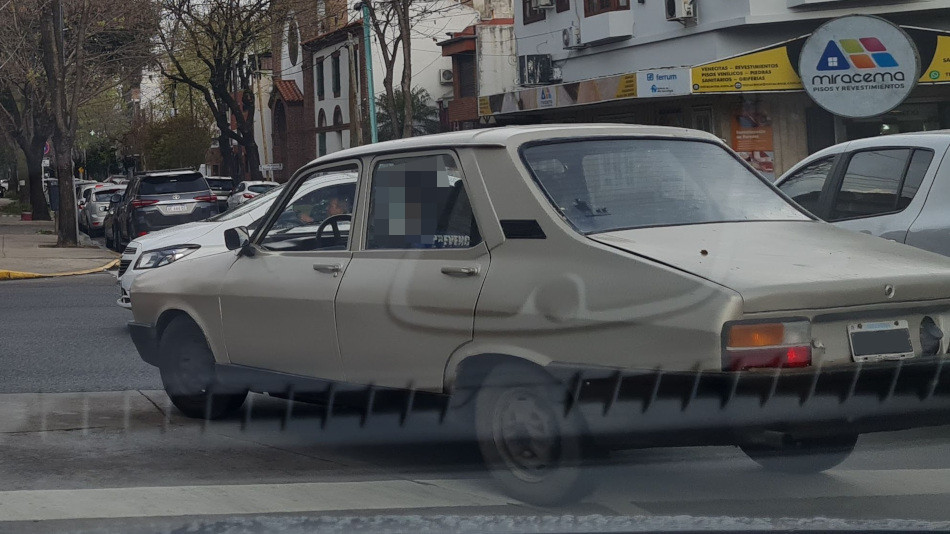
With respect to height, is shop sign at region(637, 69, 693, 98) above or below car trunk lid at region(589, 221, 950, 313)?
above

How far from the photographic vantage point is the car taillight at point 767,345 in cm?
436

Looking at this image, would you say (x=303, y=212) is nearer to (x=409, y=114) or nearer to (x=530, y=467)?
(x=530, y=467)

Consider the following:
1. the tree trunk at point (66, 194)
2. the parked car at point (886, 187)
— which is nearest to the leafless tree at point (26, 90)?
the tree trunk at point (66, 194)

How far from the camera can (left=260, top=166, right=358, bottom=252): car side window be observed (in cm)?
625

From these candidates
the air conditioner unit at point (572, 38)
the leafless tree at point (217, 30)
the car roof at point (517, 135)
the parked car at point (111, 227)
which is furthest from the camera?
the leafless tree at point (217, 30)

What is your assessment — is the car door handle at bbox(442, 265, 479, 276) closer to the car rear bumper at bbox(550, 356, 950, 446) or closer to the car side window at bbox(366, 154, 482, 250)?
the car side window at bbox(366, 154, 482, 250)

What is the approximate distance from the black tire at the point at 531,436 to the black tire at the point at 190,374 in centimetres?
240

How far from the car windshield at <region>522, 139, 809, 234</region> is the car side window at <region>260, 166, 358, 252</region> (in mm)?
1229

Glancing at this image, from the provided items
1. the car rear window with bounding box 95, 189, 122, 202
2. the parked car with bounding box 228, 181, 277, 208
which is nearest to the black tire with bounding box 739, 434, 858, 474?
the parked car with bounding box 228, 181, 277, 208

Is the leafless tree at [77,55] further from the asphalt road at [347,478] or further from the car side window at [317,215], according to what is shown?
the car side window at [317,215]

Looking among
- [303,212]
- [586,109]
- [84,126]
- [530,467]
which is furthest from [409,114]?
[84,126]

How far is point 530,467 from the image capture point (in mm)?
5016

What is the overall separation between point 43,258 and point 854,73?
1615 centimetres

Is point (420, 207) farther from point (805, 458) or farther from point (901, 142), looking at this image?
point (901, 142)
